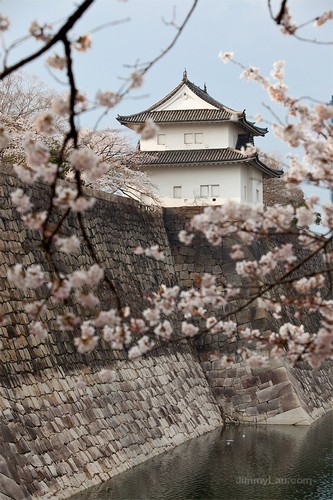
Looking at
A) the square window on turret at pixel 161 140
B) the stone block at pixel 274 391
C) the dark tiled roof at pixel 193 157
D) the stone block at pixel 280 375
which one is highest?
the square window on turret at pixel 161 140

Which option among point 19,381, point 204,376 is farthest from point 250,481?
point 204,376

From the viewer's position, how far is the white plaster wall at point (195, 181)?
2486 cm

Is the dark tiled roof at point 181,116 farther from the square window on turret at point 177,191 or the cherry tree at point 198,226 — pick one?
the cherry tree at point 198,226

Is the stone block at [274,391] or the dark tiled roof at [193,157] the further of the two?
the dark tiled roof at [193,157]

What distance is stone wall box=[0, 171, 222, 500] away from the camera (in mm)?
9430

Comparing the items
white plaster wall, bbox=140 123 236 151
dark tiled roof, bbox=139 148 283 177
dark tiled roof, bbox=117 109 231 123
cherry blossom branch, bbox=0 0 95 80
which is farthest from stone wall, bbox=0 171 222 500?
dark tiled roof, bbox=117 109 231 123

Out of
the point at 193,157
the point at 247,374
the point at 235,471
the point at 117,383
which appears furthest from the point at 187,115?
the point at 235,471

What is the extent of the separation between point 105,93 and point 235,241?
15.0m

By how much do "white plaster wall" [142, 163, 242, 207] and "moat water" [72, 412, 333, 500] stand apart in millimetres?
10493

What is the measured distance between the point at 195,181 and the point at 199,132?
131cm

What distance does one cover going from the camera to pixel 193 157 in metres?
25.0

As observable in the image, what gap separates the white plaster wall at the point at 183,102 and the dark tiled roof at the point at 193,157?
1.34 meters

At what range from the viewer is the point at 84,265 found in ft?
44.0

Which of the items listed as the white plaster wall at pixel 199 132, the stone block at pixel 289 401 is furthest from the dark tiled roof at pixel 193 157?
the stone block at pixel 289 401
